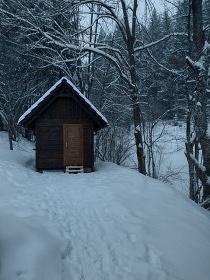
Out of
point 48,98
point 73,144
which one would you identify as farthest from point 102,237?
point 48,98

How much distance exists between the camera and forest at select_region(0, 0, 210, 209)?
27.7 ft

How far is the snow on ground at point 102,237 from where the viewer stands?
3646mm

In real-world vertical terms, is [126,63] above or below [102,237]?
above

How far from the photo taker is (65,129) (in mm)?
13688

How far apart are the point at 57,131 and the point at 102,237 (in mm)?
9463

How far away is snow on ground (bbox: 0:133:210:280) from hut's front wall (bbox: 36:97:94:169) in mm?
5848

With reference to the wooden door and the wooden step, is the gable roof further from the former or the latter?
the wooden step

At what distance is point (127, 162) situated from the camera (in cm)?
2270

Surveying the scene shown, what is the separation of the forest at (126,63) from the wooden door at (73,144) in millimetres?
2807

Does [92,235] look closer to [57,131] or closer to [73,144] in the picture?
[73,144]

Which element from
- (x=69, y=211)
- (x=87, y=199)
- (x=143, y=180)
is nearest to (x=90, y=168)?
(x=143, y=180)

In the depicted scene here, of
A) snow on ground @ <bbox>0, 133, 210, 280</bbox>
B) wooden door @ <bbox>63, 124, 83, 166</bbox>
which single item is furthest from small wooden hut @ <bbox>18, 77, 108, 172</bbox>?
snow on ground @ <bbox>0, 133, 210, 280</bbox>

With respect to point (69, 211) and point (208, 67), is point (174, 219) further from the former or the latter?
point (208, 67)

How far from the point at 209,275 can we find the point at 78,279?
72.8 inches
